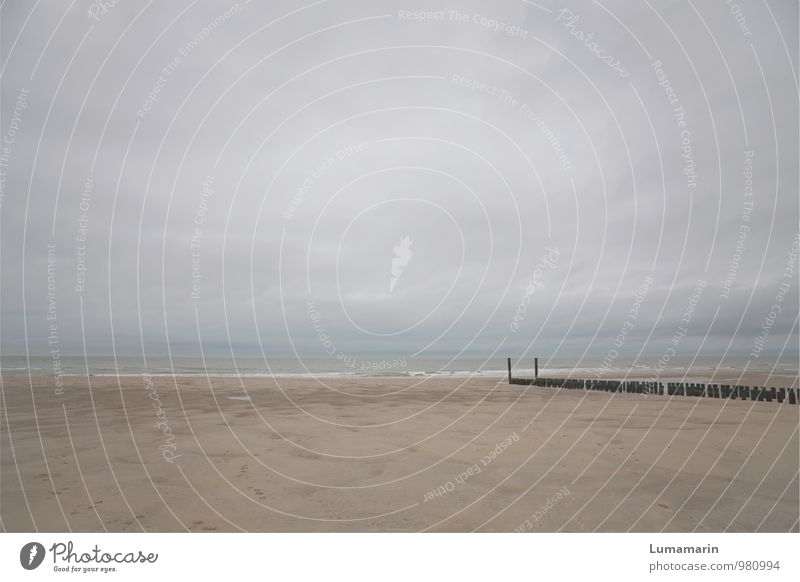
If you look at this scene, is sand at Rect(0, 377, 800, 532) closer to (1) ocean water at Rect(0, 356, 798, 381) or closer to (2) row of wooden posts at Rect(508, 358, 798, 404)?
(2) row of wooden posts at Rect(508, 358, 798, 404)

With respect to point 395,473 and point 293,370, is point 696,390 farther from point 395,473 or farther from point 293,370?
point 293,370

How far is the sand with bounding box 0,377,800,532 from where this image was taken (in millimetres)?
6887

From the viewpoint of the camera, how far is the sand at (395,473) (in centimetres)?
689

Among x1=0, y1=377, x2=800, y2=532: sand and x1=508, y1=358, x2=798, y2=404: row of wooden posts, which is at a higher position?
x1=0, y1=377, x2=800, y2=532: sand

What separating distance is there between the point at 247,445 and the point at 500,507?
23.7 feet

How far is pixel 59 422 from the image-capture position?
1471cm

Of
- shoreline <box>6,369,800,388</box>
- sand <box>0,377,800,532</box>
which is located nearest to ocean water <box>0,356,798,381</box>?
shoreline <box>6,369,800,388</box>
